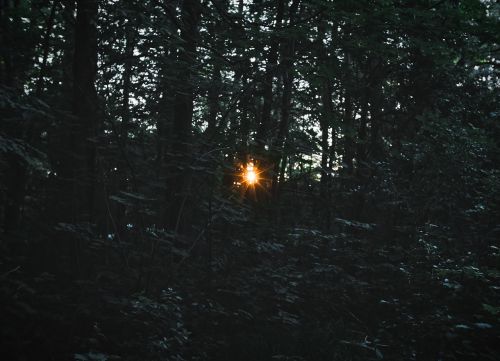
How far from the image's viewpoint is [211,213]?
6.88 metres

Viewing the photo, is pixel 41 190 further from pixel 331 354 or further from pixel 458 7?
pixel 458 7

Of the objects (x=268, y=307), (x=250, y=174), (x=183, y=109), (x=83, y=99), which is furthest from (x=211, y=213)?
(x=183, y=109)

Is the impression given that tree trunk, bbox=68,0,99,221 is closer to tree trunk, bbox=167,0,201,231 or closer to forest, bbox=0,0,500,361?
forest, bbox=0,0,500,361

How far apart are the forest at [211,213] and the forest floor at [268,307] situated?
35mm

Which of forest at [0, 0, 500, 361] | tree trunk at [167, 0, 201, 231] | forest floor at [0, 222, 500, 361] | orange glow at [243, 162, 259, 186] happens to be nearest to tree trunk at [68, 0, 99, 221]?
forest at [0, 0, 500, 361]

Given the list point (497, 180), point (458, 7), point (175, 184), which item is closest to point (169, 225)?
point (175, 184)

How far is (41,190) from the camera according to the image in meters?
8.50

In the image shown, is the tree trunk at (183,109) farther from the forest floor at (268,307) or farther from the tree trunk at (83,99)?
the tree trunk at (83,99)

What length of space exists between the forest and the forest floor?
3cm

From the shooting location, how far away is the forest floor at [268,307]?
16.1 feet

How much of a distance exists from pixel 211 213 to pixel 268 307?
228cm

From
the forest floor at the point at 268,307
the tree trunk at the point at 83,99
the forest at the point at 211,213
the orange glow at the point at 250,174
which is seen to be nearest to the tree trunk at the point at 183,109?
the forest at the point at 211,213

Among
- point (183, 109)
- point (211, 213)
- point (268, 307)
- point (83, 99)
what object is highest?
point (183, 109)

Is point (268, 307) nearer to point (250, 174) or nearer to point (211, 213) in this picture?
point (211, 213)
